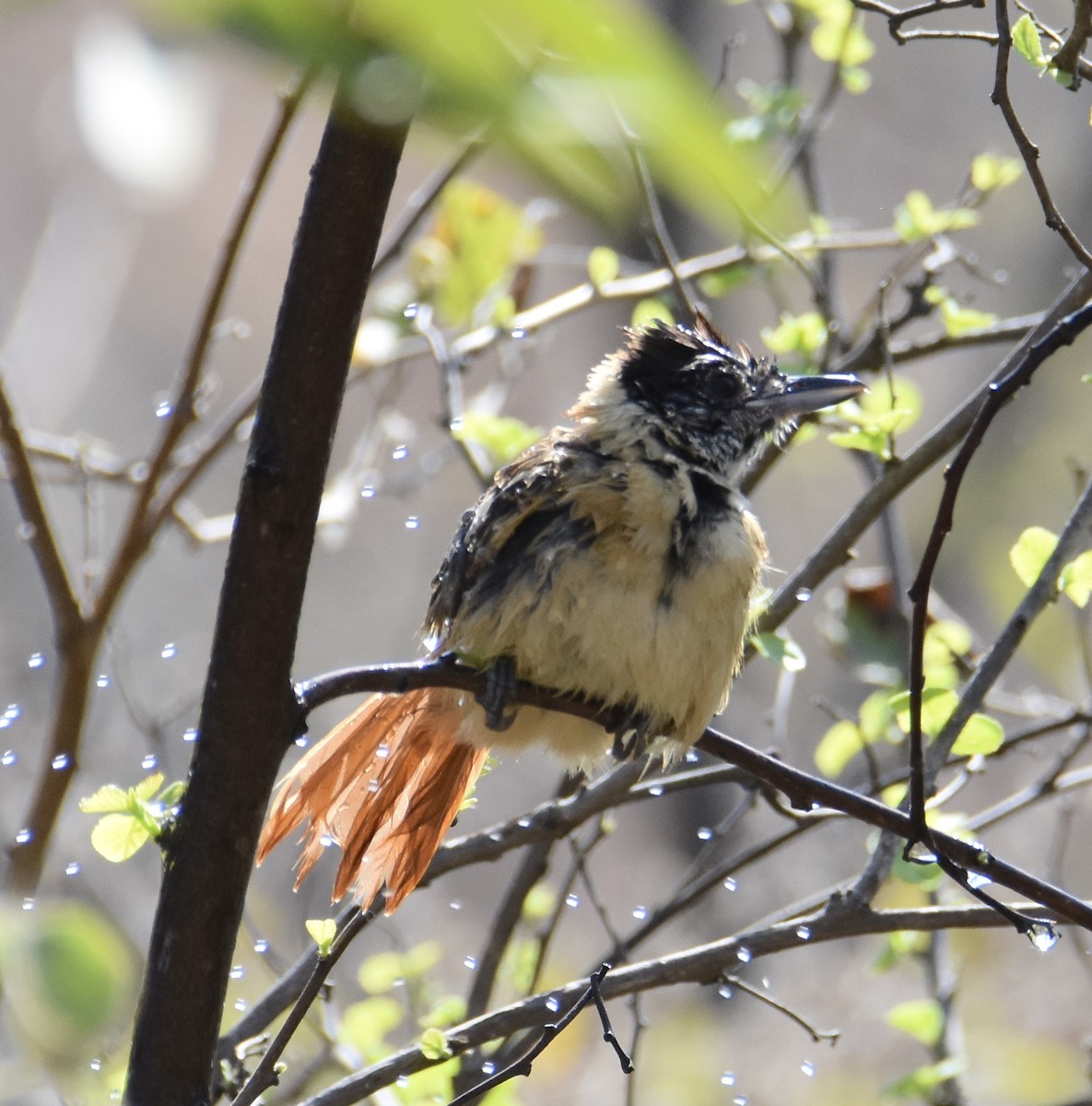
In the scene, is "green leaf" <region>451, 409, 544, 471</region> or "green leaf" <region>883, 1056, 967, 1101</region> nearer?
"green leaf" <region>883, 1056, 967, 1101</region>

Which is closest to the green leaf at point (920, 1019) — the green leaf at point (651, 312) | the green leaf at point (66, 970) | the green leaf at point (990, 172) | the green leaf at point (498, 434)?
the green leaf at point (498, 434)

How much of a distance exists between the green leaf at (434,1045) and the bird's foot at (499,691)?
50cm

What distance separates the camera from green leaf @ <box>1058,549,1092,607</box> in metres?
2.28

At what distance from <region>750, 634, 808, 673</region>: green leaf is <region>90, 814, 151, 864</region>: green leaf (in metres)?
1.14

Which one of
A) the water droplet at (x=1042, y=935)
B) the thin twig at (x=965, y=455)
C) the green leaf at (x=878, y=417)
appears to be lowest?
the water droplet at (x=1042, y=935)

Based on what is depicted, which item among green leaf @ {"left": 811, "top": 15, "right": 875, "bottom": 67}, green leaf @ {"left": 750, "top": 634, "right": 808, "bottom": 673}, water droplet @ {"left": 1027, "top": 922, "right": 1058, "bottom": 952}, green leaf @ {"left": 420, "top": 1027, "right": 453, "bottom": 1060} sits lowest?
water droplet @ {"left": 1027, "top": 922, "right": 1058, "bottom": 952}

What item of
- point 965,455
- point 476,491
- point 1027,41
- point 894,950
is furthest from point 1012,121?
point 476,491

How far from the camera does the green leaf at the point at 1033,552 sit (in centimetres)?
236

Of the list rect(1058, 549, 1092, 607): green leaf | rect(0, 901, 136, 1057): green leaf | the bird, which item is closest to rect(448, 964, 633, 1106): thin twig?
the bird

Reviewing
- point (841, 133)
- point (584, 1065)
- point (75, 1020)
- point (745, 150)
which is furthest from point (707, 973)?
point (841, 133)

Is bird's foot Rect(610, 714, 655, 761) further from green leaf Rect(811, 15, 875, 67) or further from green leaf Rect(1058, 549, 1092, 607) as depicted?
green leaf Rect(811, 15, 875, 67)

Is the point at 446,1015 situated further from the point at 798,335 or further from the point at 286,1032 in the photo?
the point at 798,335

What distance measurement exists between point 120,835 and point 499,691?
686 mm

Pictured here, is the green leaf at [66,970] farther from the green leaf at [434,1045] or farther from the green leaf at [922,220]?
the green leaf at [922,220]
